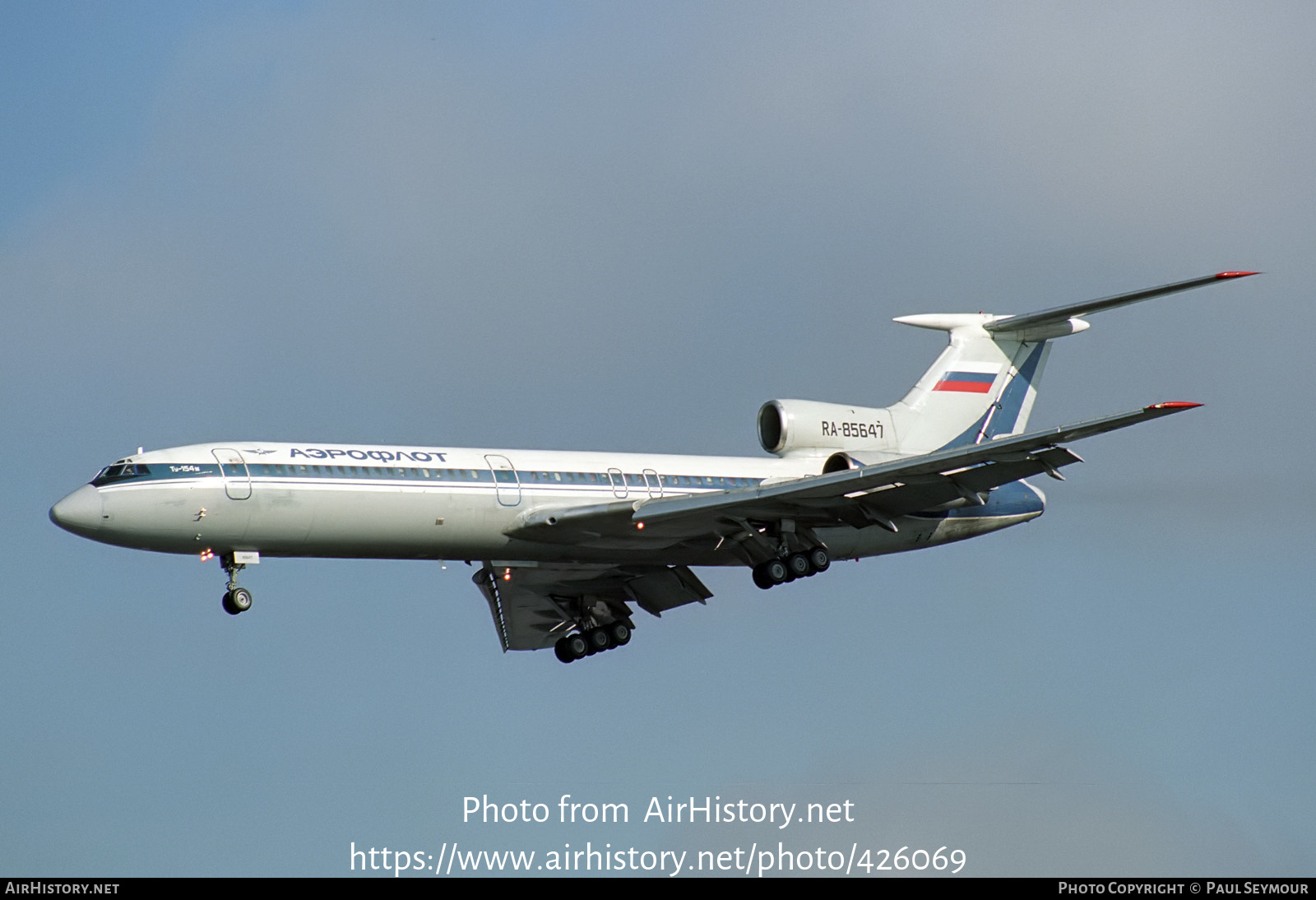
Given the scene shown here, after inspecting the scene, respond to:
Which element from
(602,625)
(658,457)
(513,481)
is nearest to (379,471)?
(513,481)

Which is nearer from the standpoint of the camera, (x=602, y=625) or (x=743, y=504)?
(x=743, y=504)

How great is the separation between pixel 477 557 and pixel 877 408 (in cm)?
893

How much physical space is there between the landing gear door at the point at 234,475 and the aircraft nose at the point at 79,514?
6.26 feet

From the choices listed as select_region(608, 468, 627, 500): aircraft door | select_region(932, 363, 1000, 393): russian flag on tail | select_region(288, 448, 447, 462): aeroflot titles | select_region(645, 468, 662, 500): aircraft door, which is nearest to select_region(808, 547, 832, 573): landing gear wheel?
select_region(645, 468, 662, 500): aircraft door

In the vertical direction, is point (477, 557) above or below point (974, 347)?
below

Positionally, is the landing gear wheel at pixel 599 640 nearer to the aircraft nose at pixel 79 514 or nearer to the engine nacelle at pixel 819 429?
the engine nacelle at pixel 819 429

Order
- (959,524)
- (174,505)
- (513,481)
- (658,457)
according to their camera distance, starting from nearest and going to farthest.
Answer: (174,505) → (513,481) → (658,457) → (959,524)

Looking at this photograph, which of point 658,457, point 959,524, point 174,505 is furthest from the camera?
point 959,524

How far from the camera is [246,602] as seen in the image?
1160 inches

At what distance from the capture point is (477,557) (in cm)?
3131

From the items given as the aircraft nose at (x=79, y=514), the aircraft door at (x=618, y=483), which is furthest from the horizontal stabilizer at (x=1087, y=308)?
the aircraft nose at (x=79, y=514)

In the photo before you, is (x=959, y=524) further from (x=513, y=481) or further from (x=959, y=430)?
(x=513, y=481)

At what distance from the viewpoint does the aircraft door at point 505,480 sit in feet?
101

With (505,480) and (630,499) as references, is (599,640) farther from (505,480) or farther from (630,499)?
(505,480)
